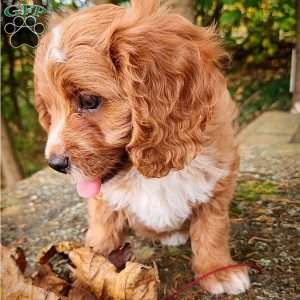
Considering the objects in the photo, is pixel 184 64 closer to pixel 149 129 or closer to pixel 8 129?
pixel 149 129

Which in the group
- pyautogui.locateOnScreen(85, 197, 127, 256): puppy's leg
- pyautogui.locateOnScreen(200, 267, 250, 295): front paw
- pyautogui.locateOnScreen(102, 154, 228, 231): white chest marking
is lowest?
pyautogui.locateOnScreen(200, 267, 250, 295): front paw

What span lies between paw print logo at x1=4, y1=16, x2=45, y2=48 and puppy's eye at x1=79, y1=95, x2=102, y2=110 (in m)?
0.20

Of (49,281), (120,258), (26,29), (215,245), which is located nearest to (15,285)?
(49,281)

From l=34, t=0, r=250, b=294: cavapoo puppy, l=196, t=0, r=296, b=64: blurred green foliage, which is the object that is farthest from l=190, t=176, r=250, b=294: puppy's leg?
l=196, t=0, r=296, b=64: blurred green foliage

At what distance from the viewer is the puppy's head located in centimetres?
124

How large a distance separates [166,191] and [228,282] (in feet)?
0.93

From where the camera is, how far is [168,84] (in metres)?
1.27

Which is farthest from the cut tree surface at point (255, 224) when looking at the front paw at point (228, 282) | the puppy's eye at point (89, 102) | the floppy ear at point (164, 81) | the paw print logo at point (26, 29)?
the paw print logo at point (26, 29)

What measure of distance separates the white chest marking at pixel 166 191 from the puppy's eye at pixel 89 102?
0.24m

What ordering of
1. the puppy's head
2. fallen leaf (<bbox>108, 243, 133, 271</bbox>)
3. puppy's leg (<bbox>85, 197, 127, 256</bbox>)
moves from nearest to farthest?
the puppy's head → fallen leaf (<bbox>108, 243, 133, 271</bbox>) → puppy's leg (<bbox>85, 197, 127, 256</bbox>)

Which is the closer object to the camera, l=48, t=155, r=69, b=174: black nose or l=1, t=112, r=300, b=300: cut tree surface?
Answer: l=48, t=155, r=69, b=174: black nose

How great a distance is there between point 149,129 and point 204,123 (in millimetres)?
138

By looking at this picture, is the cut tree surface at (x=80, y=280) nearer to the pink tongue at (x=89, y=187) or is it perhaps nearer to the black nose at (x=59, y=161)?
the pink tongue at (x=89, y=187)

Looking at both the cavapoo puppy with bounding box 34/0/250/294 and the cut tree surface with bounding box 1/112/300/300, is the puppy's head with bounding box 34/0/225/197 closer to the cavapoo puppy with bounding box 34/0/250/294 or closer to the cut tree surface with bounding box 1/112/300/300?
the cavapoo puppy with bounding box 34/0/250/294
